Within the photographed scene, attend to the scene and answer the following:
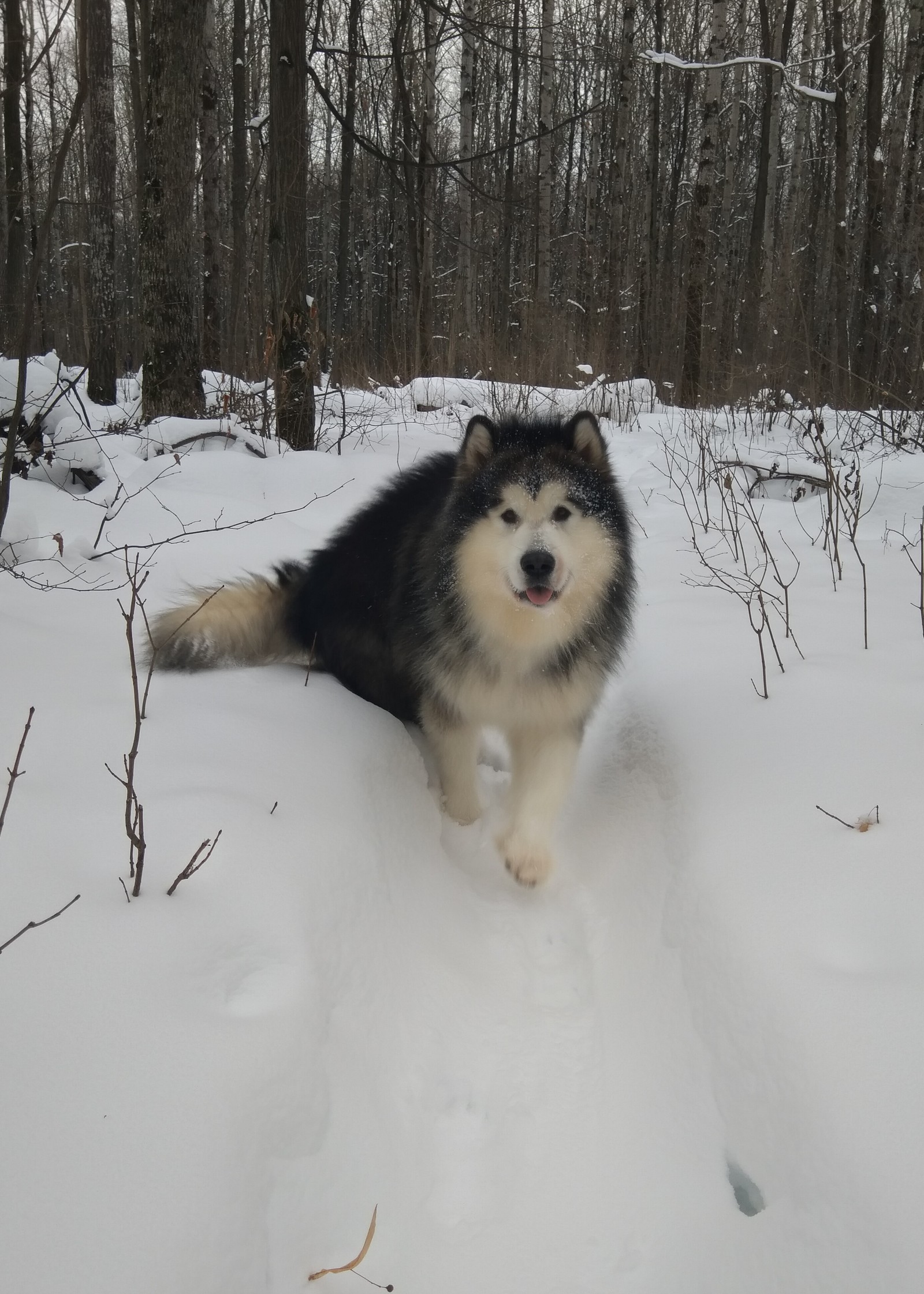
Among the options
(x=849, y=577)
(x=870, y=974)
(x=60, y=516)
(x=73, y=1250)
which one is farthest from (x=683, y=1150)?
(x=60, y=516)

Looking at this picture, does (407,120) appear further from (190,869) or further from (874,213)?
(874,213)

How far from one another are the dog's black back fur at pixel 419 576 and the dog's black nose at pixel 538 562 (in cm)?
28

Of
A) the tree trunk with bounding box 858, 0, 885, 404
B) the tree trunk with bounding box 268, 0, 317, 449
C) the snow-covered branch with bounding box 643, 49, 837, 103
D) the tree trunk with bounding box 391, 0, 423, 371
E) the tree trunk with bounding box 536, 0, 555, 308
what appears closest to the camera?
the tree trunk with bounding box 391, 0, 423, 371

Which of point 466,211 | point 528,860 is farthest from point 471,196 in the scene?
point 528,860

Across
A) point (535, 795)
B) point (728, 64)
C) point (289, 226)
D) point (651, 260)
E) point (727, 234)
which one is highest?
point (727, 234)

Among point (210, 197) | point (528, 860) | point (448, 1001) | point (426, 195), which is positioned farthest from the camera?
point (210, 197)

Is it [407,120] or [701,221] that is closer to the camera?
[407,120]

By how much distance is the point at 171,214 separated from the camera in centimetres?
631

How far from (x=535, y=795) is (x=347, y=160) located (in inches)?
709

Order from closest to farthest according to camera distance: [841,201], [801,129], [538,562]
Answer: [538,562], [841,201], [801,129]

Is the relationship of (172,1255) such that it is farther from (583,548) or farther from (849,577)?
(849,577)

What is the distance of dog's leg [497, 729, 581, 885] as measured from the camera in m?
2.62

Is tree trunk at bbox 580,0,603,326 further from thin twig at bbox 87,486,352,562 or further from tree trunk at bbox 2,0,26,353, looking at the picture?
thin twig at bbox 87,486,352,562

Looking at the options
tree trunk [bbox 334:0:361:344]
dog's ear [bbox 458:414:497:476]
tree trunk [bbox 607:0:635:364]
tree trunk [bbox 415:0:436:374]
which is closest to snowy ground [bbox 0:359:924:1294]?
dog's ear [bbox 458:414:497:476]
